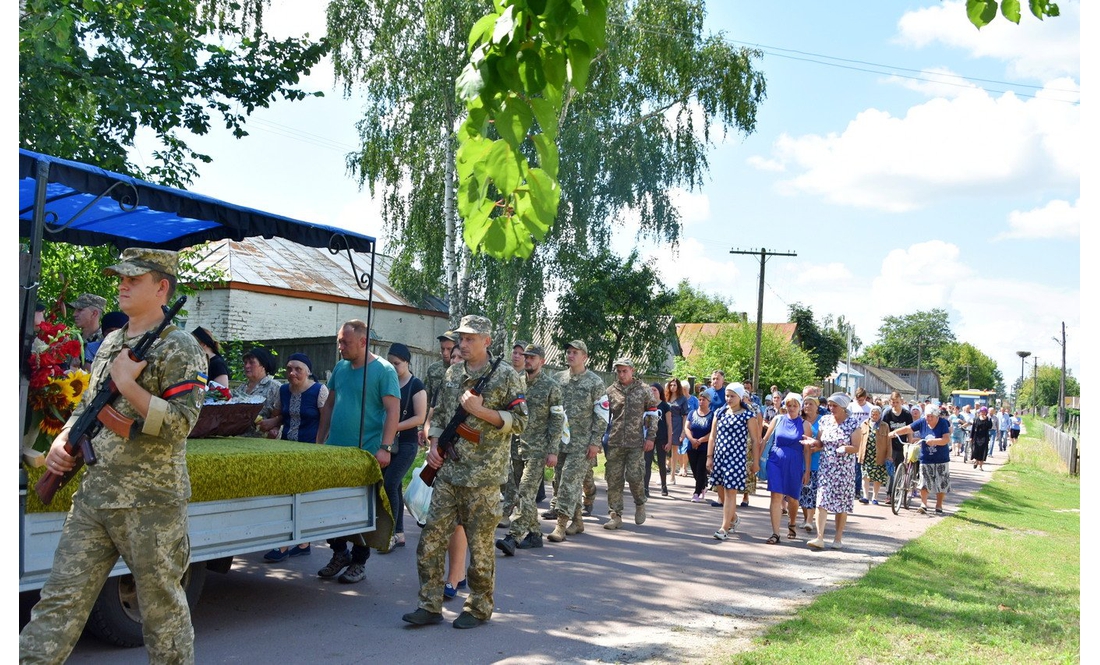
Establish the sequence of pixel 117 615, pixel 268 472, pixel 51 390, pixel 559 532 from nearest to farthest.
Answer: pixel 51 390
pixel 117 615
pixel 268 472
pixel 559 532

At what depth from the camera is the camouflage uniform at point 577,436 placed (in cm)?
1096

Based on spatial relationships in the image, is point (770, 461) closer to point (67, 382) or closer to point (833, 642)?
point (833, 642)

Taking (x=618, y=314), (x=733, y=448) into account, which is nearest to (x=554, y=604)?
(x=733, y=448)

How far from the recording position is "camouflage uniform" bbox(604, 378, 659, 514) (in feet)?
Answer: 39.7

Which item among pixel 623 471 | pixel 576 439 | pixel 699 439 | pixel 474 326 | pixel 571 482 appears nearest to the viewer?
pixel 474 326

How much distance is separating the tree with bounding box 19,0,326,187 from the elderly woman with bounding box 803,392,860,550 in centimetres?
844

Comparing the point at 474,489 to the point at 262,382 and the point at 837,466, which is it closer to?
the point at 262,382

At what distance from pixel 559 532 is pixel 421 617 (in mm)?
4119

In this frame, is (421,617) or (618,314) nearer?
(421,617)

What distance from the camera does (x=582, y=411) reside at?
37.1ft

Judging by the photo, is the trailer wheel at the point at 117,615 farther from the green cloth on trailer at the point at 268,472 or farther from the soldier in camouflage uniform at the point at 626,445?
the soldier in camouflage uniform at the point at 626,445

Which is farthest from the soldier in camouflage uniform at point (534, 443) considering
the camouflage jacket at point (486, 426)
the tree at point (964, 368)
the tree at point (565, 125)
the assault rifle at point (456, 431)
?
the tree at point (964, 368)

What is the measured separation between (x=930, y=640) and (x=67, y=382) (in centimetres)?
592

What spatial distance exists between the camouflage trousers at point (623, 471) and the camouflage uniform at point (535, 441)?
2115 millimetres
